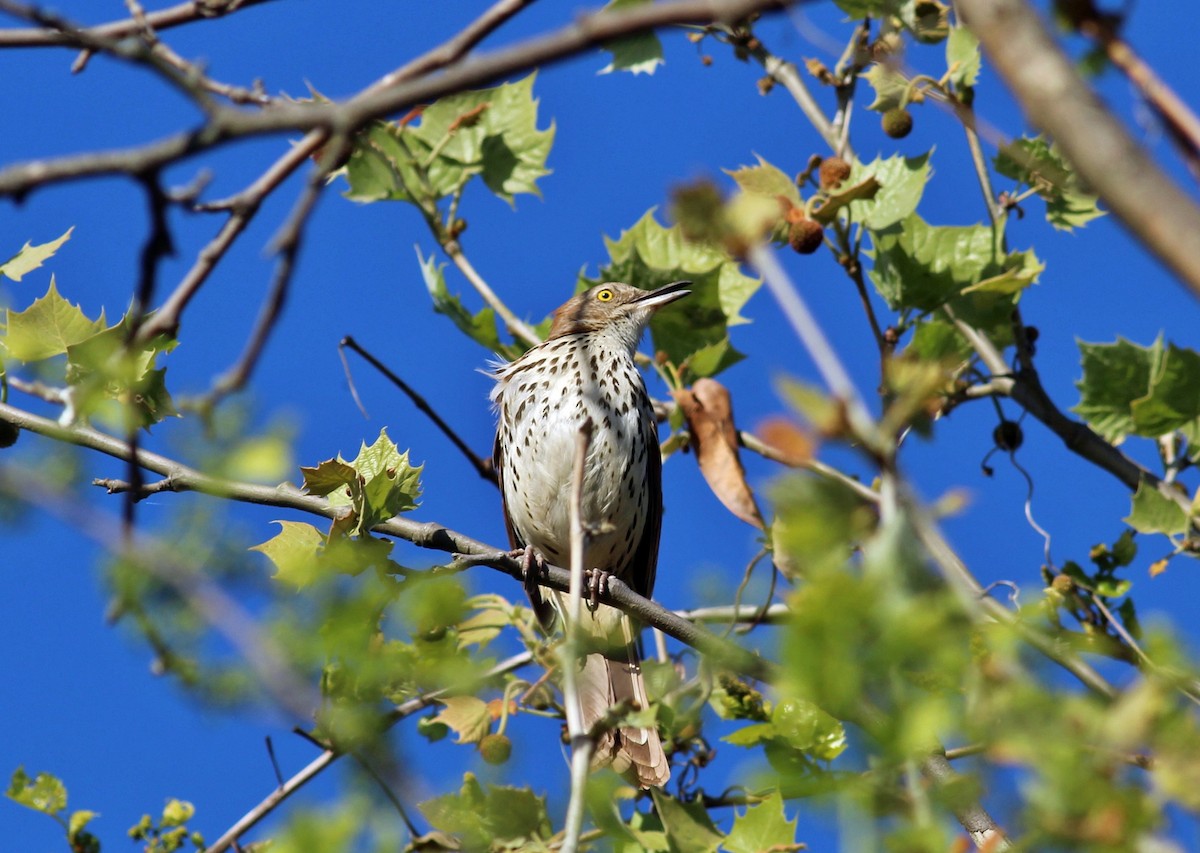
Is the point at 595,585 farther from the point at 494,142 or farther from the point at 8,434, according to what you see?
the point at 8,434

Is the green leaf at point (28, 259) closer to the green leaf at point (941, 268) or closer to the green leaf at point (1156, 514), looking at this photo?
the green leaf at point (941, 268)

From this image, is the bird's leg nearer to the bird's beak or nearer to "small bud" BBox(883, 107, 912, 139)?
the bird's beak

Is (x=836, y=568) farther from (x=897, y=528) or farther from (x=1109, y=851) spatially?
(x=1109, y=851)

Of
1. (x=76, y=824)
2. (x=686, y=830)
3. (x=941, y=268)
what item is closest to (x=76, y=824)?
(x=76, y=824)

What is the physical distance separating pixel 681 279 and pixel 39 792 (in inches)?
135

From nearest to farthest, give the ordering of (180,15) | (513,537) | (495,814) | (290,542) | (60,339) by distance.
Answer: (180,15)
(495,814)
(60,339)
(290,542)
(513,537)

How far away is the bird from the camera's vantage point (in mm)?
6461

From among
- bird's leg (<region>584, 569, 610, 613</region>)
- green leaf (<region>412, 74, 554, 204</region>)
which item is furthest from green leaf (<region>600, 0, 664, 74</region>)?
bird's leg (<region>584, 569, 610, 613</region>)

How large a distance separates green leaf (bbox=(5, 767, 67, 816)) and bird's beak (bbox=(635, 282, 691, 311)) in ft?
10.2

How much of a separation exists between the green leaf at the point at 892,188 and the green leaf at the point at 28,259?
270cm

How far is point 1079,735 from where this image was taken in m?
1.28

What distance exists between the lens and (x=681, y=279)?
20.0 feet

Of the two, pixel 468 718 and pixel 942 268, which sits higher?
pixel 942 268

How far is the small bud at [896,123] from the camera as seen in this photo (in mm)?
5230
